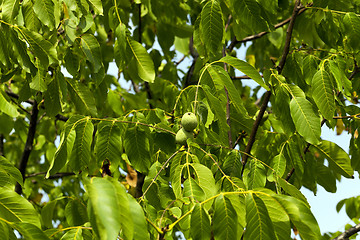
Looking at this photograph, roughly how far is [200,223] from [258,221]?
20 cm

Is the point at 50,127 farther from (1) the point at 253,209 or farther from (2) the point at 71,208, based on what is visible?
(1) the point at 253,209

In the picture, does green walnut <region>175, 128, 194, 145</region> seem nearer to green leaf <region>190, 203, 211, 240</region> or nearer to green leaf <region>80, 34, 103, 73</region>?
green leaf <region>190, 203, 211, 240</region>

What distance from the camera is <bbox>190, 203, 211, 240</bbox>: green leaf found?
1548mm

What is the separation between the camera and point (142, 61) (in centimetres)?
237

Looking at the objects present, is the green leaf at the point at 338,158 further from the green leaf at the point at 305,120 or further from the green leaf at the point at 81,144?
the green leaf at the point at 81,144

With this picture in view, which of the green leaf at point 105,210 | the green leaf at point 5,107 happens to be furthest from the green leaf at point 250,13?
the green leaf at point 5,107

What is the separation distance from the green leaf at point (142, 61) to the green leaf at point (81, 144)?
Result: 41cm

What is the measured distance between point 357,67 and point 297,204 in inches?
66.6

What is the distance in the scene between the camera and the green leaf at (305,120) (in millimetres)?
2043

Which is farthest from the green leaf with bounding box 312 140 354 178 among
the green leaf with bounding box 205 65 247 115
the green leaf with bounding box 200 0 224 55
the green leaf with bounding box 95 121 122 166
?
the green leaf with bounding box 95 121 122 166

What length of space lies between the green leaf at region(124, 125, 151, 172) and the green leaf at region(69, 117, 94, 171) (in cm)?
18

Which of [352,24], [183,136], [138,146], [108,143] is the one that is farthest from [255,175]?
[352,24]

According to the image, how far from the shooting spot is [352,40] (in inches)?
93.1

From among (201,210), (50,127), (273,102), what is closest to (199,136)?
(273,102)
